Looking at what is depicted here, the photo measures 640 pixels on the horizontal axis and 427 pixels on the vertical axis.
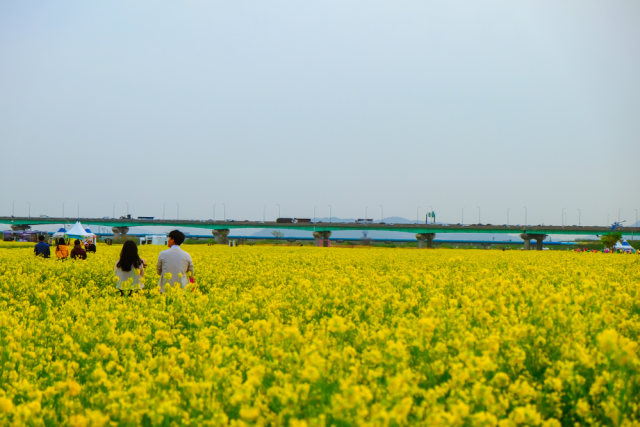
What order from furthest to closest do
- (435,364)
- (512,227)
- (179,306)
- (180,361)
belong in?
(512,227)
(179,306)
(180,361)
(435,364)

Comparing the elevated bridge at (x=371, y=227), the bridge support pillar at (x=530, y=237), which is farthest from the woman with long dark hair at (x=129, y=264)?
the bridge support pillar at (x=530, y=237)

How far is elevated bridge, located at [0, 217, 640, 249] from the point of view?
10725 centimetres

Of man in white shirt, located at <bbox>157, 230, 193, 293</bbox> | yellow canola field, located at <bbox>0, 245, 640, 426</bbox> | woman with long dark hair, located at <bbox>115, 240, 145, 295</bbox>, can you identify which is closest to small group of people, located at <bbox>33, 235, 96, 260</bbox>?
woman with long dark hair, located at <bbox>115, 240, 145, 295</bbox>

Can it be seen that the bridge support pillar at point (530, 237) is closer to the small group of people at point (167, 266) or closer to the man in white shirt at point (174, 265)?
the small group of people at point (167, 266)

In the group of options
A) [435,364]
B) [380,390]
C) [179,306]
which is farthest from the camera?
[179,306]

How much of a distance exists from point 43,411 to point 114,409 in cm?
63

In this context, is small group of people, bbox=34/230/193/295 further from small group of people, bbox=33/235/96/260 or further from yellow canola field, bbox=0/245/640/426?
small group of people, bbox=33/235/96/260

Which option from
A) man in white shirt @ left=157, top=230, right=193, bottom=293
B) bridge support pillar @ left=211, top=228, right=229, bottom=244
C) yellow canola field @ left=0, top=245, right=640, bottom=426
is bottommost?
bridge support pillar @ left=211, top=228, right=229, bottom=244

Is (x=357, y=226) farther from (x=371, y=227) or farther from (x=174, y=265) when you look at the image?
(x=174, y=265)

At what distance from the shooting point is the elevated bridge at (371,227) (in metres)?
107

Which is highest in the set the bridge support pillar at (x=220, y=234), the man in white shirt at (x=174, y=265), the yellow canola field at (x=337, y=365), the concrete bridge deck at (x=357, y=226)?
the concrete bridge deck at (x=357, y=226)

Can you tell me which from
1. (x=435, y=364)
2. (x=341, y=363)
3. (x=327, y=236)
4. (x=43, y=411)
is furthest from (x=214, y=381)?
(x=327, y=236)

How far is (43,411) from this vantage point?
149 inches

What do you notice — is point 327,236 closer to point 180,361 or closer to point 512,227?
point 512,227
